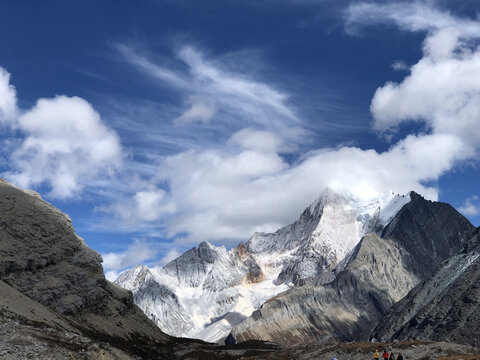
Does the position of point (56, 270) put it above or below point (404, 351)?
above

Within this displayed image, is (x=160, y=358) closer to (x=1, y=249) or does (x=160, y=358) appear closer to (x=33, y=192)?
(x=1, y=249)

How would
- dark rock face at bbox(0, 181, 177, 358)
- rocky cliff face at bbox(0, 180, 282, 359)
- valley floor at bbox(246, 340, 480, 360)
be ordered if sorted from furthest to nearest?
dark rock face at bbox(0, 181, 177, 358)
rocky cliff face at bbox(0, 180, 282, 359)
valley floor at bbox(246, 340, 480, 360)

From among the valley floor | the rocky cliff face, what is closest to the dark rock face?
the rocky cliff face

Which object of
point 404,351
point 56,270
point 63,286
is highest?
point 56,270

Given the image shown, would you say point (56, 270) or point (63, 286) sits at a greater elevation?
point (56, 270)

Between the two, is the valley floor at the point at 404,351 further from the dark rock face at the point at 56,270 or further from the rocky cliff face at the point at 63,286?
the dark rock face at the point at 56,270

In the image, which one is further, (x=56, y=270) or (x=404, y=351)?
(x=56, y=270)

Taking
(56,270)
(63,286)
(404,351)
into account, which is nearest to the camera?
(404,351)

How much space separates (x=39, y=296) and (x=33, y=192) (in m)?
54.8

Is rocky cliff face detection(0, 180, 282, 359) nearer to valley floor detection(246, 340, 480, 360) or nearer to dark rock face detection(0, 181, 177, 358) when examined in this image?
dark rock face detection(0, 181, 177, 358)

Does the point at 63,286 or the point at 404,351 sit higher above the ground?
the point at 63,286

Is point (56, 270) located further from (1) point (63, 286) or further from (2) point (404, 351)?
(2) point (404, 351)

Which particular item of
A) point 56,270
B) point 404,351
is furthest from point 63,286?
point 404,351

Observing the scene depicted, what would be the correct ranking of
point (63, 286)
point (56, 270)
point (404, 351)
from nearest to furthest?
point (404, 351)
point (63, 286)
point (56, 270)
